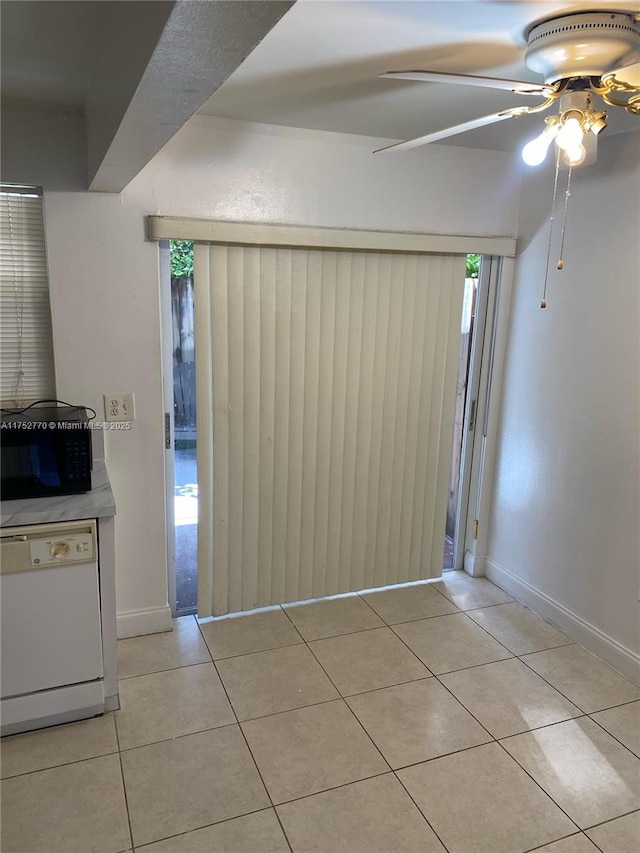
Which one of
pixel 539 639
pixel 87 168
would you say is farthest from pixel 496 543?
pixel 87 168

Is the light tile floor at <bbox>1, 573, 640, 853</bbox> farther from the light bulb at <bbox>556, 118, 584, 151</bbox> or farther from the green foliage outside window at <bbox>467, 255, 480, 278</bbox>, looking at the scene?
the light bulb at <bbox>556, 118, 584, 151</bbox>

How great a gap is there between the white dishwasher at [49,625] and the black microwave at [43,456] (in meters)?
0.19

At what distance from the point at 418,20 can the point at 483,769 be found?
233 cm

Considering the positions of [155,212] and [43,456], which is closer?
[43,456]

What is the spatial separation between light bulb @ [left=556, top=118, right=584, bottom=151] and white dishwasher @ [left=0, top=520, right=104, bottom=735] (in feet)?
6.42

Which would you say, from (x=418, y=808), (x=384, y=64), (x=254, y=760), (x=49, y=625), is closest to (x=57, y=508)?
(x=49, y=625)

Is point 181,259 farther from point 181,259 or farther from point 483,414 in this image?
point 483,414

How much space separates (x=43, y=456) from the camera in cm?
218

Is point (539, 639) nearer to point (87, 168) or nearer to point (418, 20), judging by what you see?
point (418, 20)

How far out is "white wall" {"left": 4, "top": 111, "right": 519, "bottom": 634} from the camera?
246 cm

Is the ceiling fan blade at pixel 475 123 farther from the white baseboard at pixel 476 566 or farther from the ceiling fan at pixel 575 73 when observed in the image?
the white baseboard at pixel 476 566

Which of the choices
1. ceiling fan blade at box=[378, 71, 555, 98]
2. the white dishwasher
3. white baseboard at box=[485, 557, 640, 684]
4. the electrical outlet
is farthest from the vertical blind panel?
ceiling fan blade at box=[378, 71, 555, 98]

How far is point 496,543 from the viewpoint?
11.3 ft

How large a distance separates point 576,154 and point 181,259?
1675 mm
